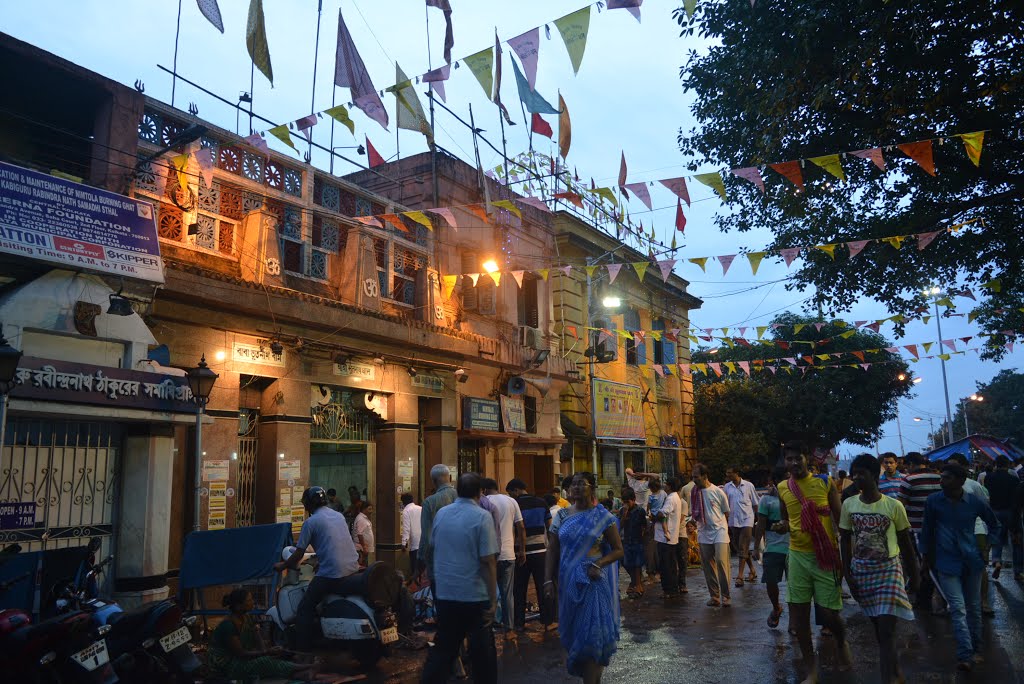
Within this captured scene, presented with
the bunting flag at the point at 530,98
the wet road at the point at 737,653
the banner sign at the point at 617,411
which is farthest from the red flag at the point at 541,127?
the banner sign at the point at 617,411

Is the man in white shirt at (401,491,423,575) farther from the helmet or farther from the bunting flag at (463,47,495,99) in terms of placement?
the bunting flag at (463,47,495,99)

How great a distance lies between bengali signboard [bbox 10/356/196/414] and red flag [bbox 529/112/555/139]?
255 inches

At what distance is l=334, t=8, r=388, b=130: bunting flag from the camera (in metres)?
10.6

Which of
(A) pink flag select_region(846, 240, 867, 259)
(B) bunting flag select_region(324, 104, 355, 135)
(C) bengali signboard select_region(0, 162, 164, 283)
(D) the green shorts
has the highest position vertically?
(B) bunting flag select_region(324, 104, 355, 135)

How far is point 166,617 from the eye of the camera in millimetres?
6148

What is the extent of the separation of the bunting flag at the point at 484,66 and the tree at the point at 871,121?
4049 mm

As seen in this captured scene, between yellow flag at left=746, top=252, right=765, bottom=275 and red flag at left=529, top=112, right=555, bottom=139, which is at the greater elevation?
red flag at left=529, top=112, right=555, bottom=139

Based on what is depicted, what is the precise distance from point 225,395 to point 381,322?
3613 mm

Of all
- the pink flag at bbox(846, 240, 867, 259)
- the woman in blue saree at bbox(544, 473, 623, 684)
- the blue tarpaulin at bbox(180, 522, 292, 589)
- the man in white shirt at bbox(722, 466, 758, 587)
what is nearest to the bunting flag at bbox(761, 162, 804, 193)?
the pink flag at bbox(846, 240, 867, 259)

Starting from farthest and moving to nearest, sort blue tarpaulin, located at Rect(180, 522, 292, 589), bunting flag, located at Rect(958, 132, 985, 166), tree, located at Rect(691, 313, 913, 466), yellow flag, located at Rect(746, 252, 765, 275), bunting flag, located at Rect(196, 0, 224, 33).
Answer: tree, located at Rect(691, 313, 913, 466) < yellow flag, located at Rect(746, 252, 765, 275) < bunting flag, located at Rect(196, 0, 224, 33) < bunting flag, located at Rect(958, 132, 985, 166) < blue tarpaulin, located at Rect(180, 522, 292, 589)

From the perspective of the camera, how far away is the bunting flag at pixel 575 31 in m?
9.21

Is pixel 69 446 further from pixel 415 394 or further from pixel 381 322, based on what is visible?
pixel 415 394

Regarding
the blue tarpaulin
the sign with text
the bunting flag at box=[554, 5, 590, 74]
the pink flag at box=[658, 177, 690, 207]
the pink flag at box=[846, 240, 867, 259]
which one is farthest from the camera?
the sign with text

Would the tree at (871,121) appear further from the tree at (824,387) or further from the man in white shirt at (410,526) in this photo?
the tree at (824,387)
